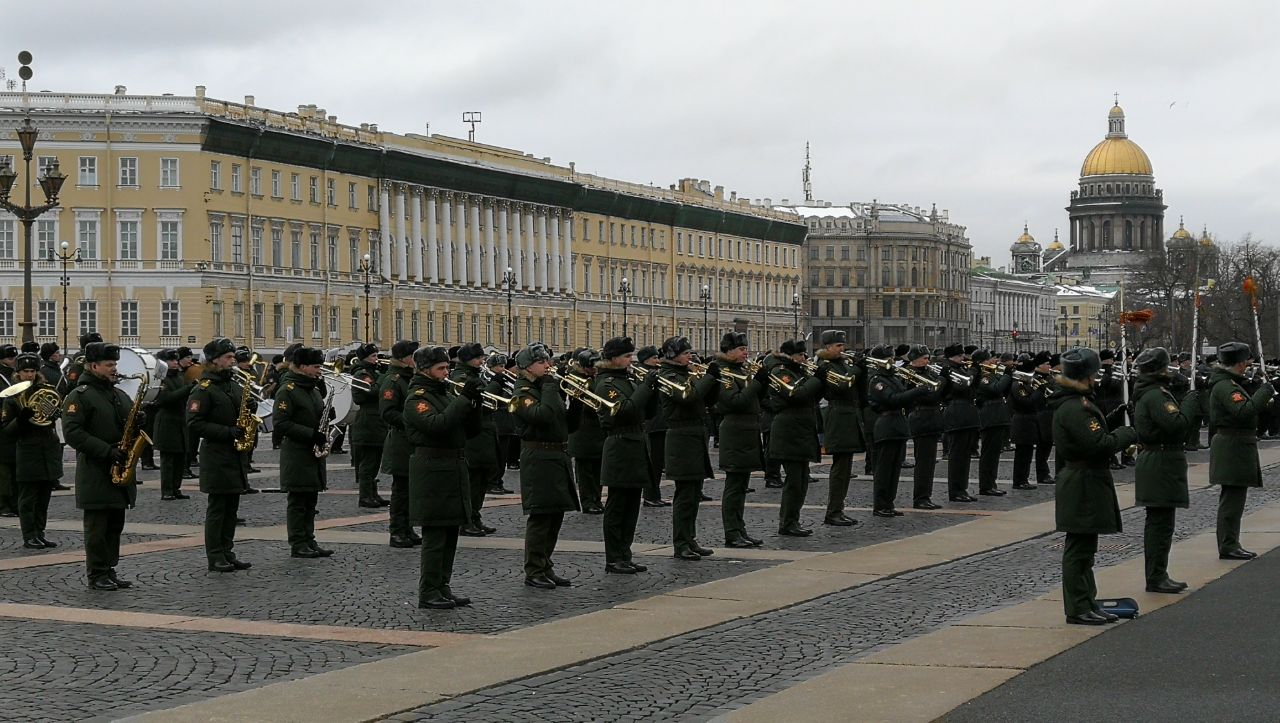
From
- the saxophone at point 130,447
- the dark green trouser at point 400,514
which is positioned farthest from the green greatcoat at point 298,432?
the saxophone at point 130,447

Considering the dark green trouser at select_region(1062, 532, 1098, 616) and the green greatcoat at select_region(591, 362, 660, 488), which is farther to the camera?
the green greatcoat at select_region(591, 362, 660, 488)

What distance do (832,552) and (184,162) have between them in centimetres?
7048

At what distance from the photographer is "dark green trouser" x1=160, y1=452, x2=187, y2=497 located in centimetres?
2397

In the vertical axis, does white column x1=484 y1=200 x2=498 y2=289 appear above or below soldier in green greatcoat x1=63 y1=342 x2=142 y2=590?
above

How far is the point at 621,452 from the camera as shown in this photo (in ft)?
53.6

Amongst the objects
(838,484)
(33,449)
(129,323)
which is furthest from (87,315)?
(838,484)

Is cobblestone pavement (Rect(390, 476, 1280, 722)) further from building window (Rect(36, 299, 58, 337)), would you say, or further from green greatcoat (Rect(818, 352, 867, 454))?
building window (Rect(36, 299, 58, 337))

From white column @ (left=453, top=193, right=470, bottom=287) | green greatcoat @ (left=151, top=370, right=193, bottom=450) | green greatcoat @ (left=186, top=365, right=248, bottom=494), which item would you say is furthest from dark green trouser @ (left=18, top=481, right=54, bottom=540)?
white column @ (left=453, top=193, right=470, bottom=287)

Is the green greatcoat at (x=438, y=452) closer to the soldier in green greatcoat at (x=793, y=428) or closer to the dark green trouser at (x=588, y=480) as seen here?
the soldier in green greatcoat at (x=793, y=428)

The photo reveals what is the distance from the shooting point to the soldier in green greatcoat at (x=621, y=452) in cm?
1631

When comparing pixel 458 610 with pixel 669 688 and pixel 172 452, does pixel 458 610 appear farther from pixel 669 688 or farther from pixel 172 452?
pixel 172 452

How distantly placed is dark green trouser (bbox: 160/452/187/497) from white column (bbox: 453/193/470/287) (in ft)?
272

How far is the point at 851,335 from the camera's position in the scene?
196 metres

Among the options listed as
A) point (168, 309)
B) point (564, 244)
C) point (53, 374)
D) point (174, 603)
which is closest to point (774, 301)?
point (564, 244)
